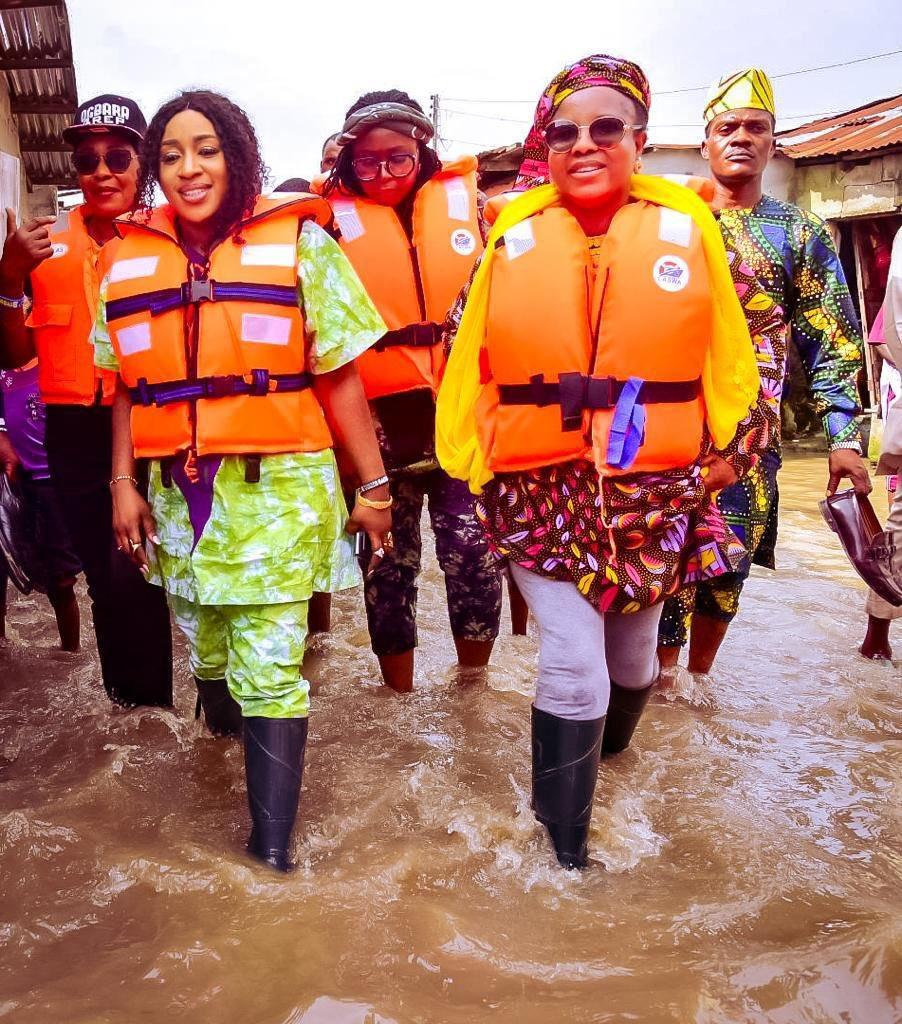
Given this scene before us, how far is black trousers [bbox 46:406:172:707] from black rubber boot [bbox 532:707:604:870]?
5.30 feet

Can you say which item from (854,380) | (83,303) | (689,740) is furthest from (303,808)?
(854,380)

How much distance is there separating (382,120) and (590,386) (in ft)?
4.74

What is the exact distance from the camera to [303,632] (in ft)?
8.33

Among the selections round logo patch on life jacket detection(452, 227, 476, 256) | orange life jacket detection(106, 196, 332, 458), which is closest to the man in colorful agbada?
round logo patch on life jacket detection(452, 227, 476, 256)


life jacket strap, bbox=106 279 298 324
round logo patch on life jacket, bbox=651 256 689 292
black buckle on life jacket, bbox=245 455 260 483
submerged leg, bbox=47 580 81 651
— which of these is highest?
round logo patch on life jacket, bbox=651 256 689 292

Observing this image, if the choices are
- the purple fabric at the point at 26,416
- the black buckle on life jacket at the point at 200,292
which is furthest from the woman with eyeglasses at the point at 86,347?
the black buckle on life jacket at the point at 200,292

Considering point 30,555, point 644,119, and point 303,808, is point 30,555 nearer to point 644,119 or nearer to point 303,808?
point 303,808

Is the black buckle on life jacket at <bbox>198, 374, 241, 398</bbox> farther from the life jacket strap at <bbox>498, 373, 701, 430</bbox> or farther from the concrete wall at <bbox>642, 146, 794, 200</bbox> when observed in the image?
the concrete wall at <bbox>642, 146, 794, 200</bbox>

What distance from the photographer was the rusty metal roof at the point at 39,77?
25.6ft

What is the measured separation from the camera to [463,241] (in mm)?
3465

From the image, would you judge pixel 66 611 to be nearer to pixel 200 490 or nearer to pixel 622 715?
pixel 200 490

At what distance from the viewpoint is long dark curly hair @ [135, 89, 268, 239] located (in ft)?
8.24

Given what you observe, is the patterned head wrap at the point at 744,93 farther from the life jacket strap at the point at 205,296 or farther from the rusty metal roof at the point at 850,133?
the rusty metal roof at the point at 850,133

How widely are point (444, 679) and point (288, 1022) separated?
2.11 meters
